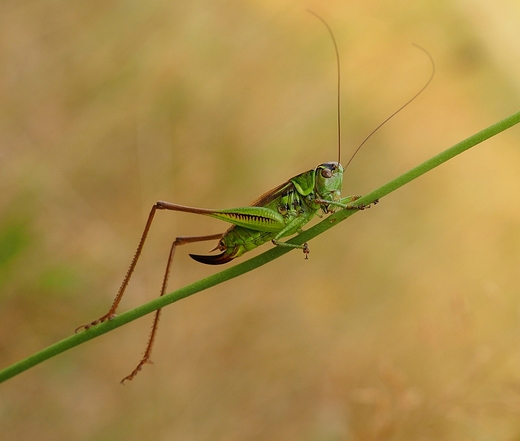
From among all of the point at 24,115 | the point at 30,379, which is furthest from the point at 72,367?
the point at 24,115

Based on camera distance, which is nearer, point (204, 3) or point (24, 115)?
point (24, 115)

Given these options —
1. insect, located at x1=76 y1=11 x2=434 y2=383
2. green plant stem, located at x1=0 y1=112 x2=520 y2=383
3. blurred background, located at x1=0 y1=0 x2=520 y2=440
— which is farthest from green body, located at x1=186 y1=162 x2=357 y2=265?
blurred background, located at x1=0 y1=0 x2=520 y2=440

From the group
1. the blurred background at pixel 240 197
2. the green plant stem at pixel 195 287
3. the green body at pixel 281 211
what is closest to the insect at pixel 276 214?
the green body at pixel 281 211

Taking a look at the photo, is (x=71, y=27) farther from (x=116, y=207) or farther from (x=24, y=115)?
(x=116, y=207)

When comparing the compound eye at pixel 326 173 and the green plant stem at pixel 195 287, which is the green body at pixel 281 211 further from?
the green plant stem at pixel 195 287

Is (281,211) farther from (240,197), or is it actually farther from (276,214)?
(240,197)

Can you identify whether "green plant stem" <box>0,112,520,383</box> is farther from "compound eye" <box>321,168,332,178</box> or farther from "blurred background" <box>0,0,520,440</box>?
"blurred background" <box>0,0,520,440</box>
